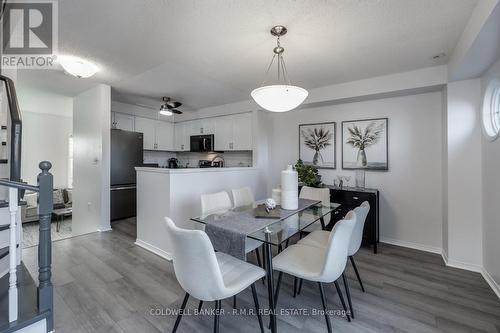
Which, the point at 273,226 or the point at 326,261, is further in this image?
the point at 273,226

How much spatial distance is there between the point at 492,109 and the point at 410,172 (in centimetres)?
115

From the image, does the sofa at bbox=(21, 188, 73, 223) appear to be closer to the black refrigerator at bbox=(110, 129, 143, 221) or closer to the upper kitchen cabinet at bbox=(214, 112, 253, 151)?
the black refrigerator at bbox=(110, 129, 143, 221)

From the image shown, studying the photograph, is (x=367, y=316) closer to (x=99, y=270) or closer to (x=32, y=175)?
(x=99, y=270)

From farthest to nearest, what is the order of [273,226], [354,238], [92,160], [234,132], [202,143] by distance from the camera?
[202,143]
[234,132]
[92,160]
[354,238]
[273,226]

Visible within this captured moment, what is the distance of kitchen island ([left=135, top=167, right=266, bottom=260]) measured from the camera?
2838 millimetres

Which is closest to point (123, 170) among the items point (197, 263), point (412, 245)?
point (197, 263)

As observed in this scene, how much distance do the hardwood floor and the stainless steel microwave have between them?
2717 mm

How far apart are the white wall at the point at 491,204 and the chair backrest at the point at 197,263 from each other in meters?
2.69

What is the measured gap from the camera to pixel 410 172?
10.8 ft

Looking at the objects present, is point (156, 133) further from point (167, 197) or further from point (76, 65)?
point (167, 197)

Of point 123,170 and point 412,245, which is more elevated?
point 123,170

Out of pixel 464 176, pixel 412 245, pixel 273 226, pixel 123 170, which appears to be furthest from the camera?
pixel 123 170

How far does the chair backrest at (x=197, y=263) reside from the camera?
1.27m

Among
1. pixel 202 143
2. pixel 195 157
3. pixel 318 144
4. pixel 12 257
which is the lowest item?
pixel 12 257
